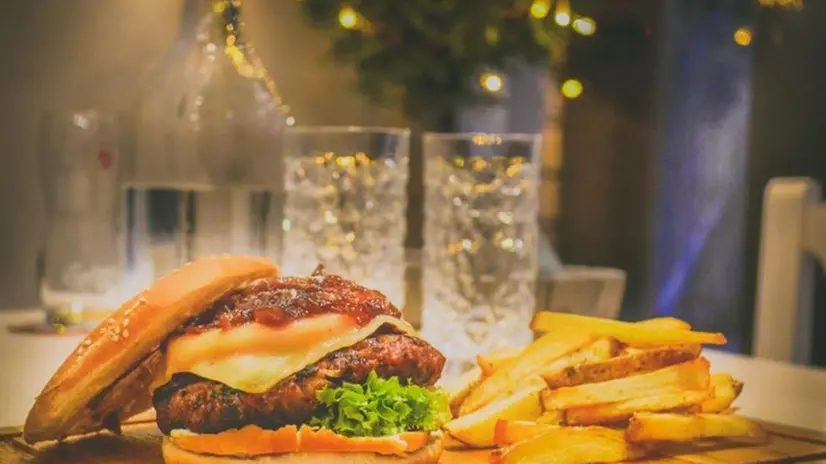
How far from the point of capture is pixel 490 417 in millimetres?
1117

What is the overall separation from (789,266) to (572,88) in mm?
3736

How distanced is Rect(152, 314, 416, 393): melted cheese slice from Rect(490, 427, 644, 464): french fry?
7.1 inches

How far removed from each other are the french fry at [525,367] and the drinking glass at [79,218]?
3.05 feet

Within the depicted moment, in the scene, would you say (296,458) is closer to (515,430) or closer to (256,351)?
(256,351)

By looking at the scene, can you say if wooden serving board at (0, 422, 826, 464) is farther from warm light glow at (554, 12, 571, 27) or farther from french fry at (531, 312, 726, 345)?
warm light glow at (554, 12, 571, 27)

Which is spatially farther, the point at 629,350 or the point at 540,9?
the point at 540,9

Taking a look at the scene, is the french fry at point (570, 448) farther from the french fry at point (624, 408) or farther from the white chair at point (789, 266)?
the white chair at point (789, 266)

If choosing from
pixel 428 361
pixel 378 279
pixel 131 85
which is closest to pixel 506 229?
pixel 378 279

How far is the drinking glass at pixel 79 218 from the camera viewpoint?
1.93 m

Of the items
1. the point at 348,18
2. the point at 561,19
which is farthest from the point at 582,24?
the point at 348,18

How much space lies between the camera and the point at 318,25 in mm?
2537

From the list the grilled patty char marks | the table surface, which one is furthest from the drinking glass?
the grilled patty char marks

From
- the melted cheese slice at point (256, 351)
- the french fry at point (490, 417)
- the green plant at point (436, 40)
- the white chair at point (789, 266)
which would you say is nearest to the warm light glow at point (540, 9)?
the green plant at point (436, 40)

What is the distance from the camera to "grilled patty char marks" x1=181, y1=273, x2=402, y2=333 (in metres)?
1.02
